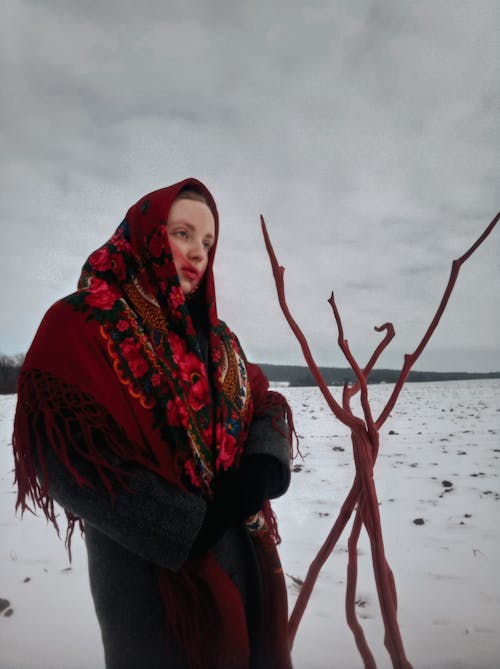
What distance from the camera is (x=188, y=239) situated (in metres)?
1.28

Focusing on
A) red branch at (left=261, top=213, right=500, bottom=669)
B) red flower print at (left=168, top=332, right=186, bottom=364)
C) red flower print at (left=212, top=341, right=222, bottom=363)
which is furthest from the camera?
red flower print at (left=212, top=341, right=222, bottom=363)

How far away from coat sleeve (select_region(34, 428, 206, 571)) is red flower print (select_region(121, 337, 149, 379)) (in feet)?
0.83

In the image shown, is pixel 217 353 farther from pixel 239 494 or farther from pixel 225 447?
pixel 239 494

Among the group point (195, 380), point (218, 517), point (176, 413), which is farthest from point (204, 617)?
point (195, 380)

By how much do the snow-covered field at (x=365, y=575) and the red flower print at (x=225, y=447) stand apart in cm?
121

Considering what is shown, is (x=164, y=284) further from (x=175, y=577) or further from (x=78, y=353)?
(x=175, y=577)

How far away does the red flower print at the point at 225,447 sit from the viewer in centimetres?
114

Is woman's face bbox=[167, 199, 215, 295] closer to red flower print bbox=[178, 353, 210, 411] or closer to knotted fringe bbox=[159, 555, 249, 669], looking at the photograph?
red flower print bbox=[178, 353, 210, 411]

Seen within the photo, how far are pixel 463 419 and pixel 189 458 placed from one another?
758cm

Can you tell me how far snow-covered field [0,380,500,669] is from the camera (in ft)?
5.54

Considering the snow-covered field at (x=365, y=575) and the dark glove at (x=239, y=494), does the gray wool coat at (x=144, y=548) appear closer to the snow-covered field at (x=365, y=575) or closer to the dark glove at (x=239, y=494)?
the dark glove at (x=239, y=494)

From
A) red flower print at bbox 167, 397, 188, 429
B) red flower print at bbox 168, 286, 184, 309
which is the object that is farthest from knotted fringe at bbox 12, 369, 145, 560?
red flower print at bbox 168, 286, 184, 309

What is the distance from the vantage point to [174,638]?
1014mm

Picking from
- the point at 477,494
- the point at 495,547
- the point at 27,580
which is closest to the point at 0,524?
the point at 27,580
